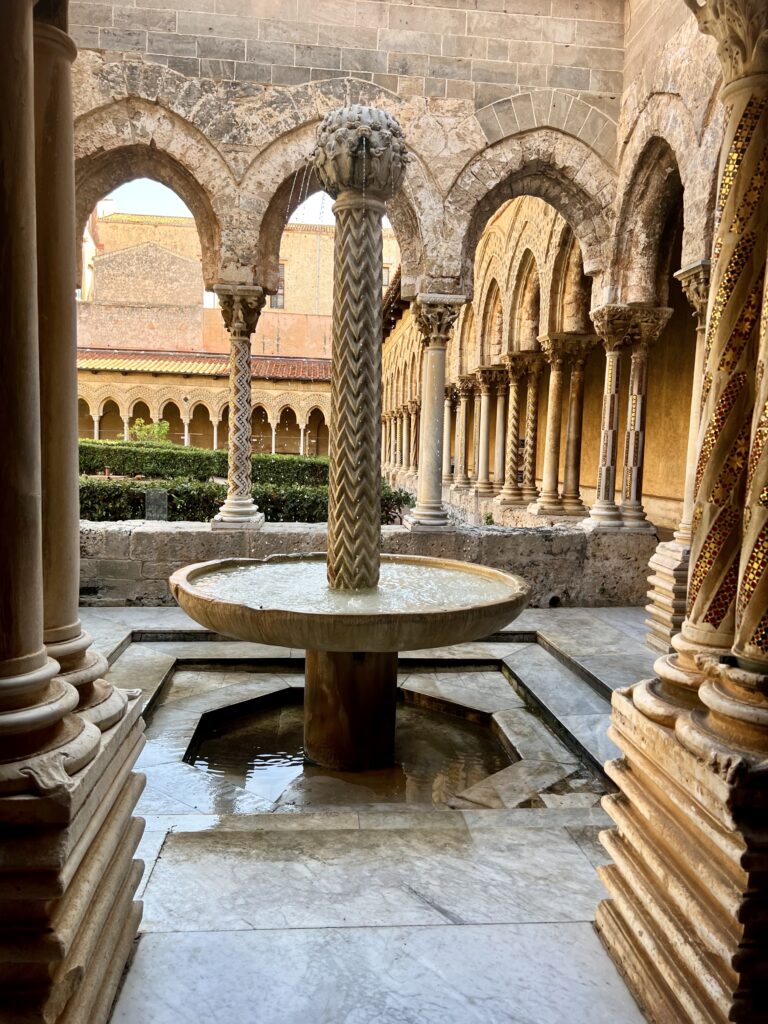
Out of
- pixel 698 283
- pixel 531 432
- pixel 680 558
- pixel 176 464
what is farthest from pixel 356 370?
pixel 176 464

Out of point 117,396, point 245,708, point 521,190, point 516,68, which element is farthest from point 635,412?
point 117,396

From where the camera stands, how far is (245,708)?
4.34 metres

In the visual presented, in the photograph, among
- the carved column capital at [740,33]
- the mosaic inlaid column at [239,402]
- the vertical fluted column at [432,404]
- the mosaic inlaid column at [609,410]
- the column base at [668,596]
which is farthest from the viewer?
the mosaic inlaid column at [609,410]

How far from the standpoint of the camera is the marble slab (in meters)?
1.66

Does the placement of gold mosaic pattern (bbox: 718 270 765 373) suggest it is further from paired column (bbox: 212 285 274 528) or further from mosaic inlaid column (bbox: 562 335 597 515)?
mosaic inlaid column (bbox: 562 335 597 515)

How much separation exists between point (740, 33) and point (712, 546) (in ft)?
4.40

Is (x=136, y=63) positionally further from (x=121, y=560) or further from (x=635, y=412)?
(x=635, y=412)

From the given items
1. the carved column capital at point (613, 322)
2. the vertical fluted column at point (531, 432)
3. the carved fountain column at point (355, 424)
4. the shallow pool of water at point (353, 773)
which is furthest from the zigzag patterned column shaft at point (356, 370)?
the vertical fluted column at point (531, 432)

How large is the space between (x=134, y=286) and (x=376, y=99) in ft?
98.9

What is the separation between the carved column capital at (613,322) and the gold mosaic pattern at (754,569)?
549 cm

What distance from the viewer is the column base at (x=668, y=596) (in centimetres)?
507

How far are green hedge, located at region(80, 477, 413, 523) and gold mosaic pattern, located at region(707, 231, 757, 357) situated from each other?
596 cm

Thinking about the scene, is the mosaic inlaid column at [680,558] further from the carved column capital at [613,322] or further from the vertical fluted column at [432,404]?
the vertical fluted column at [432,404]

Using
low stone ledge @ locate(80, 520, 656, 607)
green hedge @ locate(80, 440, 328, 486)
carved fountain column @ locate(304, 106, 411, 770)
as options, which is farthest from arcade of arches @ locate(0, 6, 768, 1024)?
green hedge @ locate(80, 440, 328, 486)
